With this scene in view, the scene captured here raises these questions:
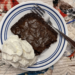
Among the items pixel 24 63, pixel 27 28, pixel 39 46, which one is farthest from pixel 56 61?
pixel 27 28

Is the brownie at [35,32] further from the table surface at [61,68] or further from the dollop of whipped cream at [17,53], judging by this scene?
the table surface at [61,68]

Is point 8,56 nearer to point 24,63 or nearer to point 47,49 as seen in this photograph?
point 24,63

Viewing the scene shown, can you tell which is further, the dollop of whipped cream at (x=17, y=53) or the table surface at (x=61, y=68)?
the table surface at (x=61, y=68)

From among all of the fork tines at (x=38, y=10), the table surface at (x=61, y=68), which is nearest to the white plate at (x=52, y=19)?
the fork tines at (x=38, y=10)

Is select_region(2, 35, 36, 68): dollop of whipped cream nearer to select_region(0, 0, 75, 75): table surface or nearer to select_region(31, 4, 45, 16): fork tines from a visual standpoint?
select_region(0, 0, 75, 75): table surface

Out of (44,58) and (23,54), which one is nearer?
(23,54)

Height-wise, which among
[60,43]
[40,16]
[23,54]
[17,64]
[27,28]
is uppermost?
[40,16]

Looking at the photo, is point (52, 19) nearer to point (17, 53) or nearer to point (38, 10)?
point (38, 10)
